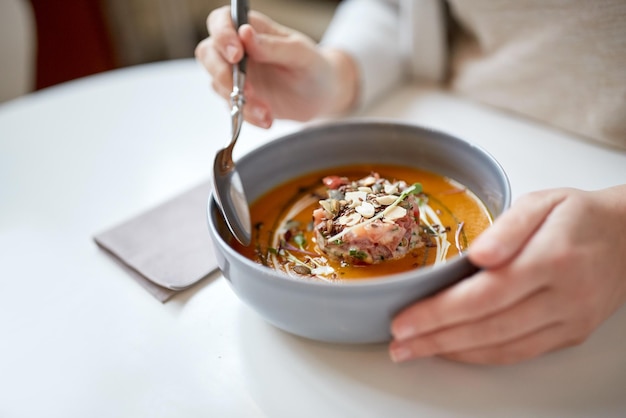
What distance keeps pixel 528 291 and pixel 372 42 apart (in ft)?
2.58

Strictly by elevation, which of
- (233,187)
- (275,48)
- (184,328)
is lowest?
(184,328)

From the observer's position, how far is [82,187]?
41.4 inches

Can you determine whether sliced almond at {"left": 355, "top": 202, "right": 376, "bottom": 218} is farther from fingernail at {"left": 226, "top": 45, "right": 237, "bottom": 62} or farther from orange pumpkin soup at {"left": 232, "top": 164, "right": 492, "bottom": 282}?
fingernail at {"left": 226, "top": 45, "right": 237, "bottom": 62}

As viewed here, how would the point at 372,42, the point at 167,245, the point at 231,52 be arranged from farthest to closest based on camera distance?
the point at 372,42, the point at 231,52, the point at 167,245

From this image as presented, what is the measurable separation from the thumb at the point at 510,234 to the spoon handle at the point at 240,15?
58 cm

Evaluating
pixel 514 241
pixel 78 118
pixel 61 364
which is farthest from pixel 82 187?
pixel 514 241

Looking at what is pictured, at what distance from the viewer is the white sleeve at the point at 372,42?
3.78 ft

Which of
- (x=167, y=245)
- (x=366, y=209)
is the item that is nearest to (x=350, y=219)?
(x=366, y=209)

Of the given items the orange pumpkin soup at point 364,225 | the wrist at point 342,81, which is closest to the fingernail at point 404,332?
the orange pumpkin soup at point 364,225

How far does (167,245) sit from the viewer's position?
2.81 ft

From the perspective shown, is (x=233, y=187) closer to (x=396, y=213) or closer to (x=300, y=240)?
(x=300, y=240)

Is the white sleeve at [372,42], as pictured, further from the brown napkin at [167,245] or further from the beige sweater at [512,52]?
the brown napkin at [167,245]

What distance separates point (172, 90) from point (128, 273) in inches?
25.8

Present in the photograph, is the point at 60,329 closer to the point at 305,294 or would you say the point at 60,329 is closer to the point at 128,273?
the point at 128,273
